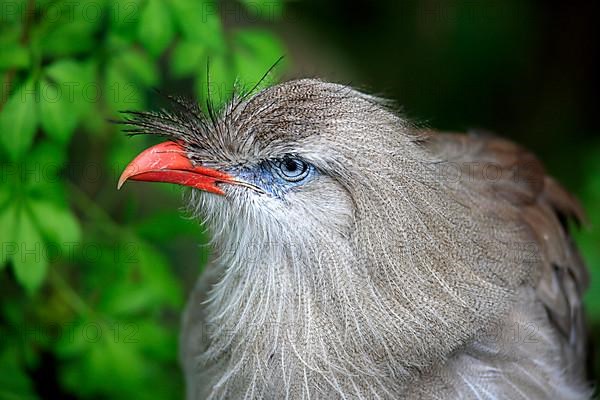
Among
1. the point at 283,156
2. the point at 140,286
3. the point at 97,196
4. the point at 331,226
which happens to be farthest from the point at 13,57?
the point at 97,196

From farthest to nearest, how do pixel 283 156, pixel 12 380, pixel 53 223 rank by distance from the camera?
pixel 12 380, pixel 53 223, pixel 283 156

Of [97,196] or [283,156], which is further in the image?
[97,196]

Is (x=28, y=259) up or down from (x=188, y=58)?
down

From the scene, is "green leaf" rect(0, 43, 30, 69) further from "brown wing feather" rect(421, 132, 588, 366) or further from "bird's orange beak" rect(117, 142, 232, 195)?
"brown wing feather" rect(421, 132, 588, 366)

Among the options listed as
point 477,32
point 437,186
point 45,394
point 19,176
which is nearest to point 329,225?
point 437,186

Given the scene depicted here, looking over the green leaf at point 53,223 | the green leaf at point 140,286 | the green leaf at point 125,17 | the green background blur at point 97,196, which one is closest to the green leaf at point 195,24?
the green background blur at point 97,196

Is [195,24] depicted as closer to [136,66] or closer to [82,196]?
[136,66]

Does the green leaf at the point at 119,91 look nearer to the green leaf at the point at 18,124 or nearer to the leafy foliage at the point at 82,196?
the leafy foliage at the point at 82,196
